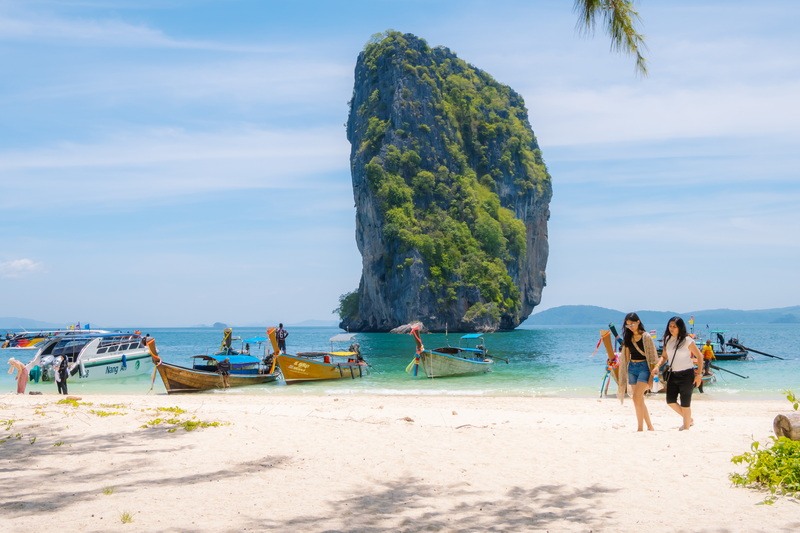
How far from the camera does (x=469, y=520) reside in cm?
601

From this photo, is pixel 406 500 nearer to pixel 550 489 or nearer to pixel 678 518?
pixel 550 489

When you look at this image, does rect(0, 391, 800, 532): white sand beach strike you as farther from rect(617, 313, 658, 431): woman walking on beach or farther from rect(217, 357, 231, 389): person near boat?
rect(217, 357, 231, 389): person near boat

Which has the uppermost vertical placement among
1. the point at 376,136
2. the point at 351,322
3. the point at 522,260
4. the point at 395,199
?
the point at 376,136

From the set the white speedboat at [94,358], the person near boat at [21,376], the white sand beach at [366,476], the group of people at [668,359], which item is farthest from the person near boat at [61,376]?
the group of people at [668,359]

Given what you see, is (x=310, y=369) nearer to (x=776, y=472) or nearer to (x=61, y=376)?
(x=61, y=376)

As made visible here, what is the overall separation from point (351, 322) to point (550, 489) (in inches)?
4118

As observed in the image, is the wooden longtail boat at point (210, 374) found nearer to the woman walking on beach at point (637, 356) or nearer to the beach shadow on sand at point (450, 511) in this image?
the woman walking on beach at point (637, 356)

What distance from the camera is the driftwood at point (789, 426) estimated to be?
26.9ft

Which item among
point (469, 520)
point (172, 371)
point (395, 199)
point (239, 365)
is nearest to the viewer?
point (469, 520)

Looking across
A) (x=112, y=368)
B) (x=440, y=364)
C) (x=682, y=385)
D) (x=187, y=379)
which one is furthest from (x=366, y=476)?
(x=112, y=368)

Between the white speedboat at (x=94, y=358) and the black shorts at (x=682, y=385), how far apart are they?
86.3ft

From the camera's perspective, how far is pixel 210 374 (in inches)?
984

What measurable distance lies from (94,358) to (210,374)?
10.0m

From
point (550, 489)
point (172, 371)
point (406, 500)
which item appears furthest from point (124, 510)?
point (172, 371)
